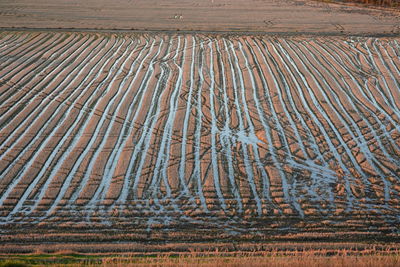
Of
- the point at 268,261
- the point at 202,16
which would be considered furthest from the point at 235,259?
the point at 202,16

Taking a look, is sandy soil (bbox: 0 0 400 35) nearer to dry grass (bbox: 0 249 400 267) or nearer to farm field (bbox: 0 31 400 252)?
farm field (bbox: 0 31 400 252)

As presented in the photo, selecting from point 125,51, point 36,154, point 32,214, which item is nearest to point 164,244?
point 32,214

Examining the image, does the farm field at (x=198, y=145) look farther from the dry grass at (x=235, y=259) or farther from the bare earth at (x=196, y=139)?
the dry grass at (x=235, y=259)

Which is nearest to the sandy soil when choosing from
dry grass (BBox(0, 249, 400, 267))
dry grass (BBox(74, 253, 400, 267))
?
dry grass (BBox(0, 249, 400, 267))

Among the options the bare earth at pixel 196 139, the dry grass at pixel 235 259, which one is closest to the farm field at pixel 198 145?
the bare earth at pixel 196 139

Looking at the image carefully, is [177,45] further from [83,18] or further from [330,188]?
[330,188]

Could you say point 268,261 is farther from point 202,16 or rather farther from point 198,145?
point 202,16
